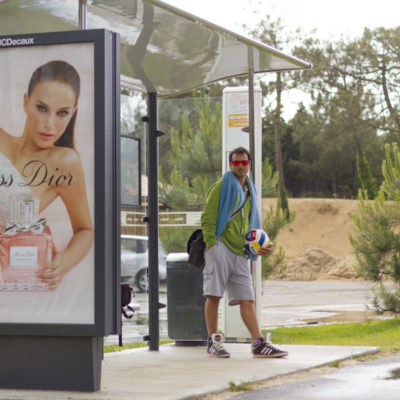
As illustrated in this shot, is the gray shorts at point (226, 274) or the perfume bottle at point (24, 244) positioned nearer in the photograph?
the perfume bottle at point (24, 244)

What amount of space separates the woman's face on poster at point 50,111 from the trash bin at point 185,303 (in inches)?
138

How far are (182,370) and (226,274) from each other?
3.91 ft

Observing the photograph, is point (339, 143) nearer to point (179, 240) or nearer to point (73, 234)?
point (179, 240)

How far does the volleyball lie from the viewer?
7.89 meters

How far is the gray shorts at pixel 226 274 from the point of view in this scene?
8.02 metres

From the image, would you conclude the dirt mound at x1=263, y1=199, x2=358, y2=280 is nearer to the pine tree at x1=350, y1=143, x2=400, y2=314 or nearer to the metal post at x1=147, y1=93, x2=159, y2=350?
the pine tree at x1=350, y1=143, x2=400, y2=314

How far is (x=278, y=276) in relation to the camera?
121 ft

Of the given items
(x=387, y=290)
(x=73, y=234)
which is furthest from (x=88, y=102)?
(x=387, y=290)

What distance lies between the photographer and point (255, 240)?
7906 mm

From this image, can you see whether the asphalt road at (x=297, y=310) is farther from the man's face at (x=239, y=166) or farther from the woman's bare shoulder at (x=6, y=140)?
the woman's bare shoulder at (x=6, y=140)

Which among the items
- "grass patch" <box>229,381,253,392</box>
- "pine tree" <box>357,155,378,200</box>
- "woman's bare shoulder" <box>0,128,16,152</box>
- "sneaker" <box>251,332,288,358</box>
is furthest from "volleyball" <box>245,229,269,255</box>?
"pine tree" <box>357,155,378,200</box>

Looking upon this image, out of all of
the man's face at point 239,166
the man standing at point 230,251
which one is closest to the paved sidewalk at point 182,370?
the man standing at point 230,251

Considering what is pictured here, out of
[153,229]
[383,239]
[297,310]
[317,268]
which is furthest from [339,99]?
[153,229]

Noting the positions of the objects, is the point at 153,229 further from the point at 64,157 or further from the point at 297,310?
the point at 297,310
